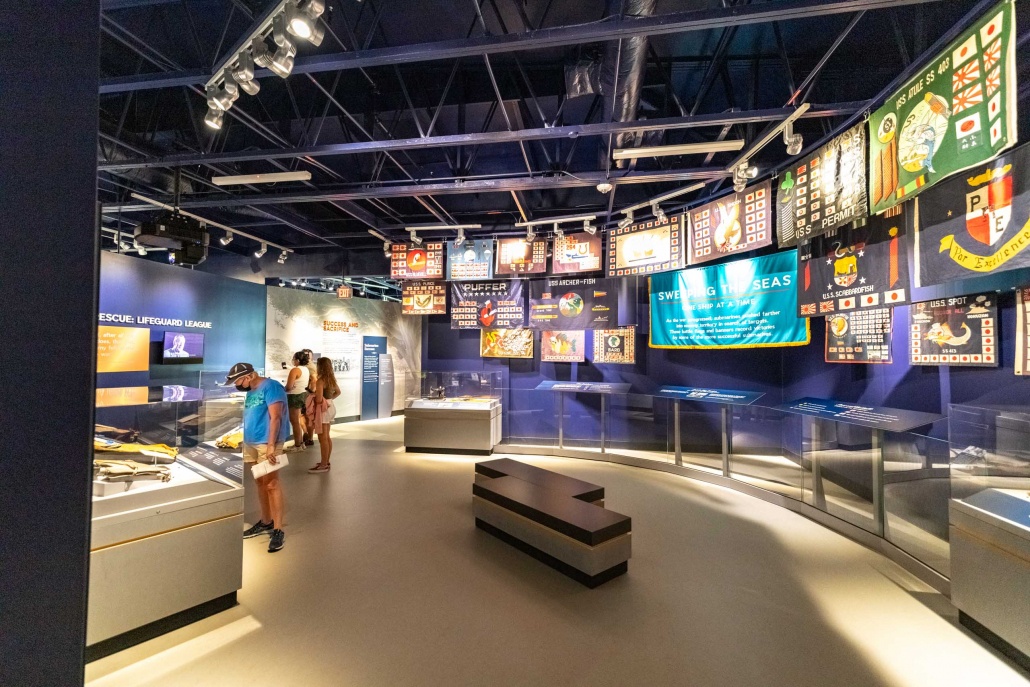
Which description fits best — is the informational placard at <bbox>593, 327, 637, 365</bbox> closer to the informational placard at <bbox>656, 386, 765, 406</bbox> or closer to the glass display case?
the informational placard at <bbox>656, 386, 765, 406</bbox>

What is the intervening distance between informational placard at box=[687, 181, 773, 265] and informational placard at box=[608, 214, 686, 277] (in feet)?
0.84

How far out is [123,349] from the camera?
729 cm

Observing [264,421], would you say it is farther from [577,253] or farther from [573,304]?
[577,253]

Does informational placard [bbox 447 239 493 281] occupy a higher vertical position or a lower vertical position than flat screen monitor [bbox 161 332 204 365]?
higher

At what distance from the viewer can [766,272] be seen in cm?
628

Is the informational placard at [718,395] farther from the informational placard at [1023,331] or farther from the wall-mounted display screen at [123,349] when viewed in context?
the wall-mounted display screen at [123,349]

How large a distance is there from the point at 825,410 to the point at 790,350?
3.05 meters

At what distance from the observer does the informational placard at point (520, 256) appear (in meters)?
8.08

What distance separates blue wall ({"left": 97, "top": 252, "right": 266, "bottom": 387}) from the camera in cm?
724

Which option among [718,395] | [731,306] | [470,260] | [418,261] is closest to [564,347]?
[470,260]

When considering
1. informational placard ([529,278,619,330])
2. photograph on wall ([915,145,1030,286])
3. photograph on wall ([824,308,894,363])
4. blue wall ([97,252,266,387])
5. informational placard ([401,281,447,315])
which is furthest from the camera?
informational placard ([401,281,447,315])

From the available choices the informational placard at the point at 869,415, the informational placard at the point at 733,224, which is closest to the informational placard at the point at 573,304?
the informational placard at the point at 733,224

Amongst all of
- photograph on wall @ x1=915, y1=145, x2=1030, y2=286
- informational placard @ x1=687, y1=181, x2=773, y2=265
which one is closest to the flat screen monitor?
informational placard @ x1=687, y1=181, x2=773, y2=265

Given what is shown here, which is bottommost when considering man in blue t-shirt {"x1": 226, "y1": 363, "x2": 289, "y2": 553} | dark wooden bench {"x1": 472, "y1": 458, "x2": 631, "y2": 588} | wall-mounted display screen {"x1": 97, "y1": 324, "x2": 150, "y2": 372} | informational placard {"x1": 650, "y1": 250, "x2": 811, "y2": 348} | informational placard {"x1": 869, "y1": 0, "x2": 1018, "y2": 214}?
dark wooden bench {"x1": 472, "y1": 458, "x2": 631, "y2": 588}
